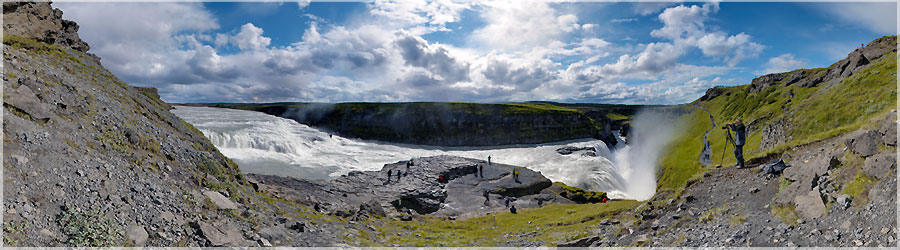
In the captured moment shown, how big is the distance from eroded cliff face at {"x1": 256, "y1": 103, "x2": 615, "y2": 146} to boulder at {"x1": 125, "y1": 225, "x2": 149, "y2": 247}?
13681 cm

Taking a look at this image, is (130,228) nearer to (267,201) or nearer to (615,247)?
(267,201)

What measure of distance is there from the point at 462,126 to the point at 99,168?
143 metres

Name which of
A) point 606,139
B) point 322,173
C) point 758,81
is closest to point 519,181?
point 322,173

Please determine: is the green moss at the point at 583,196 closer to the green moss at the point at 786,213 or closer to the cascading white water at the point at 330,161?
the cascading white water at the point at 330,161

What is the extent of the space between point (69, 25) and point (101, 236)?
2286 centimetres

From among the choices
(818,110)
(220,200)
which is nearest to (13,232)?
(220,200)

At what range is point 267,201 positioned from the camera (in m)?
21.5

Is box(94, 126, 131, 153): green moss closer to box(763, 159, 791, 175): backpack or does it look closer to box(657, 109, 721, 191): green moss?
box(763, 159, 791, 175): backpack

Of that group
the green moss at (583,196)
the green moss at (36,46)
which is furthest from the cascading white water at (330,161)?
the green moss at (36,46)

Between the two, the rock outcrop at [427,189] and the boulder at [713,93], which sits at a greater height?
the boulder at [713,93]

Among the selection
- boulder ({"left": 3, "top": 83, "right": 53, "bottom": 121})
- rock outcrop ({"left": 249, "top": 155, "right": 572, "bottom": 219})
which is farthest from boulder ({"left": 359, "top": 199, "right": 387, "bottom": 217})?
boulder ({"left": 3, "top": 83, "right": 53, "bottom": 121})

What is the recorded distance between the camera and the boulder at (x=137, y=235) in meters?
11.3

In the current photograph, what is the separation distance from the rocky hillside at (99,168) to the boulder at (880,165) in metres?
20.0

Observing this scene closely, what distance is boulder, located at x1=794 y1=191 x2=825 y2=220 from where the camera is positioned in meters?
11.1
